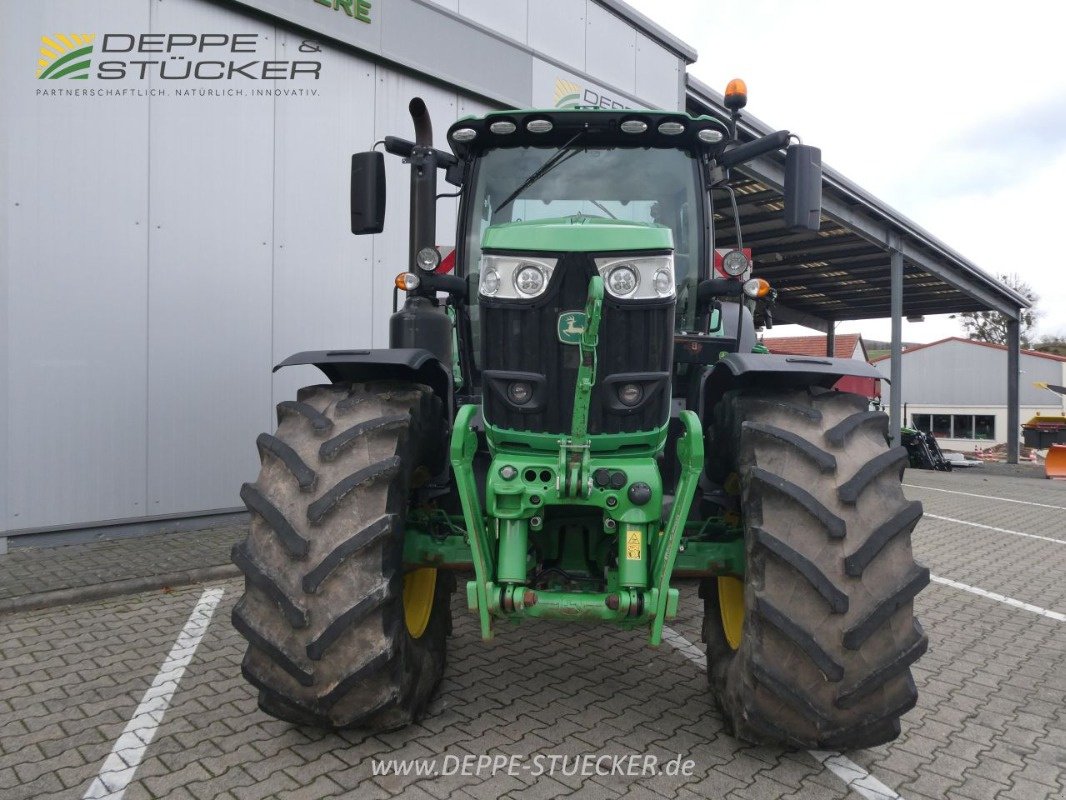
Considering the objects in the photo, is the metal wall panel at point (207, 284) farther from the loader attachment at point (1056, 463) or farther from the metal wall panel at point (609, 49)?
the loader attachment at point (1056, 463)

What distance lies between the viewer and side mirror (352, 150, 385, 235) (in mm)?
3758

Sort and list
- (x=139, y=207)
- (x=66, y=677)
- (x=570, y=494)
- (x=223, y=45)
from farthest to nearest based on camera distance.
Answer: (x=223, y=45) → (x=139, y=207) → (x=66, y=677) → (x=570, y=494)

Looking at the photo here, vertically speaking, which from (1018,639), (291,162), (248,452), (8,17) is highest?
(8,17)

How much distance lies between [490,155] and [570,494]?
1.86m

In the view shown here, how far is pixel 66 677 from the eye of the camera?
372 cm

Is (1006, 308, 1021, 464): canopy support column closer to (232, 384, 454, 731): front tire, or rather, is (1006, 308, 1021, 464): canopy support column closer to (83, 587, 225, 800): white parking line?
(83, 587, 225, 800): white parking line

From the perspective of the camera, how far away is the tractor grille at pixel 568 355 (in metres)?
2.79

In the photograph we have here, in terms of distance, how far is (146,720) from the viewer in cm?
321

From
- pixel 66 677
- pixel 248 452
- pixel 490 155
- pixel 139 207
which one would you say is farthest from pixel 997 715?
pixel 139 207

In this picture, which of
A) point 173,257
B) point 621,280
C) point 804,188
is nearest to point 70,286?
point 173,257

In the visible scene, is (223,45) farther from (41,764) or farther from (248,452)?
(41,764)

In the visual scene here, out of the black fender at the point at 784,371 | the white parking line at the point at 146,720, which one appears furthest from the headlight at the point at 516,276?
the white parking line at the point at 146,720

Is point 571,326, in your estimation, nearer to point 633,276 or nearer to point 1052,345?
point 633,276

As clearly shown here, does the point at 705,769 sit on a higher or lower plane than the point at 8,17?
lower
